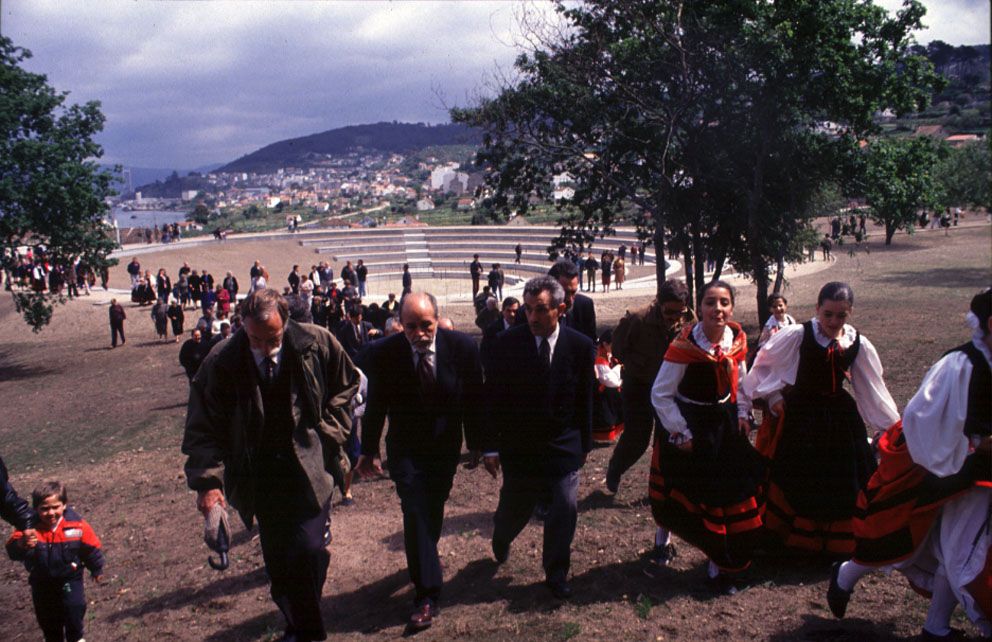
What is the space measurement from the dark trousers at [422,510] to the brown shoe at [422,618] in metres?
0.04

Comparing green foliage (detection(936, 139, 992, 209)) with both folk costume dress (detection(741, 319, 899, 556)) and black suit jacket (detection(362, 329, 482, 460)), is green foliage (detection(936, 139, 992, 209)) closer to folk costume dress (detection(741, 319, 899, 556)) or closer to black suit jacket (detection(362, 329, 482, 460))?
folk costume dress (detection(741, 319, 899, 556))

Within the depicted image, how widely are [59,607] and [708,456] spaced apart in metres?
3.79

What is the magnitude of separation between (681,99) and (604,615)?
12.7m

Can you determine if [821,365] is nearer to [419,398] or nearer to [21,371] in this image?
[419,398]

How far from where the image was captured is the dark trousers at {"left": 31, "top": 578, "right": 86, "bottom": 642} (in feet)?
14.5

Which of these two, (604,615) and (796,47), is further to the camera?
(796,47)

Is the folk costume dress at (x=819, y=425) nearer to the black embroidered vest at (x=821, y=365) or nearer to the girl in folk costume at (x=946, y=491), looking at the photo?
the black embroidered vest at (x=821, y=365)

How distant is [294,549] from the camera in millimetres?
3965

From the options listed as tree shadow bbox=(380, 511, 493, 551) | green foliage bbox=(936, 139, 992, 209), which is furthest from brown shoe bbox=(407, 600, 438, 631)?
green foliage bbox=(936, 139, 992, 209)

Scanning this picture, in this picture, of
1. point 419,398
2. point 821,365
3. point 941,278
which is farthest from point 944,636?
point 941,278

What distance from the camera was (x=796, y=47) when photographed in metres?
13.4

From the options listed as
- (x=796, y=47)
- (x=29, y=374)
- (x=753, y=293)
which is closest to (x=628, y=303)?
(x=753, y=293)

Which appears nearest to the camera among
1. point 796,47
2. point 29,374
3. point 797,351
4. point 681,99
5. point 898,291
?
point 797,351

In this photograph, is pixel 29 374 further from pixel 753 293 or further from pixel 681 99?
pixel 753 293
